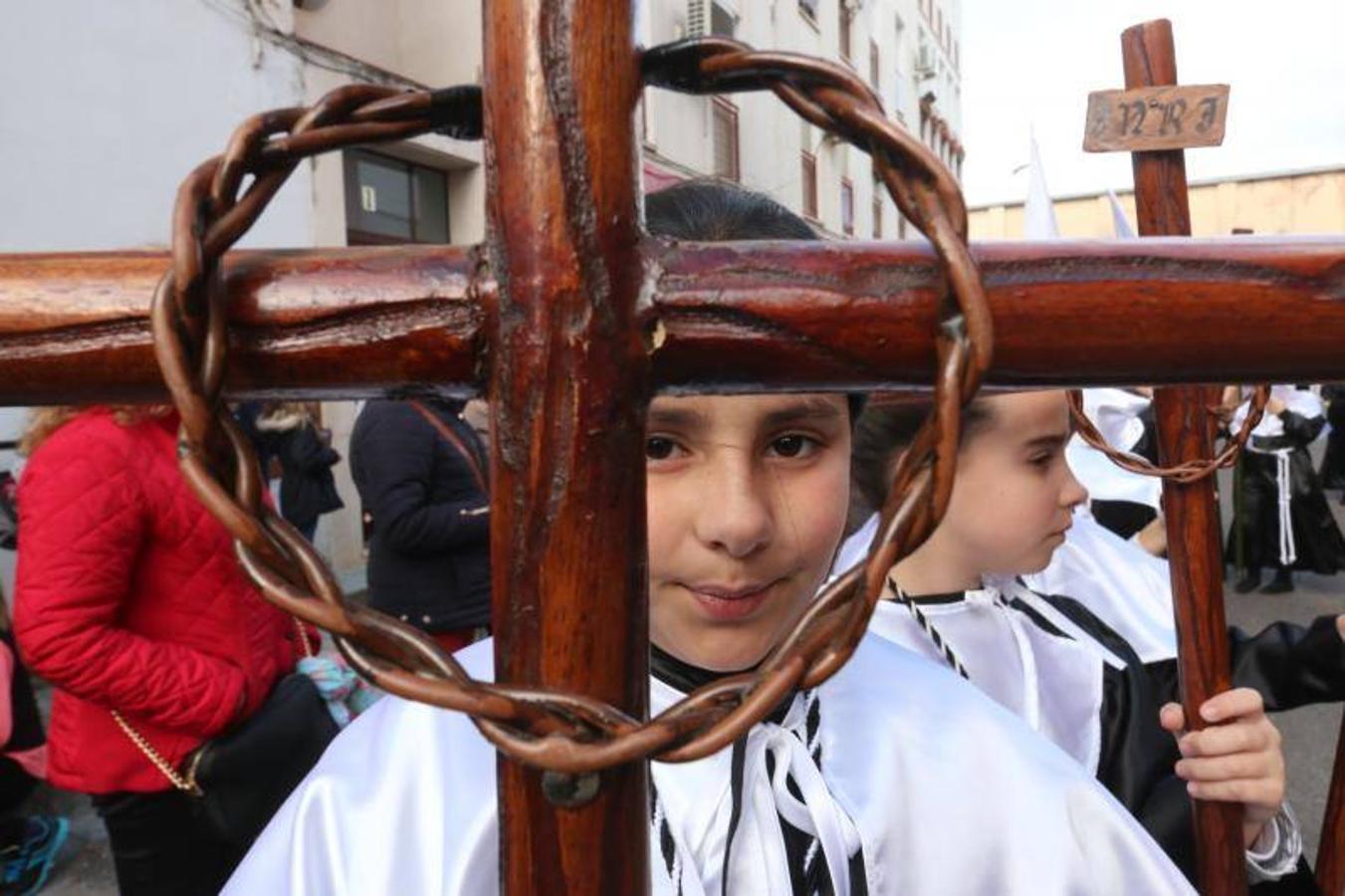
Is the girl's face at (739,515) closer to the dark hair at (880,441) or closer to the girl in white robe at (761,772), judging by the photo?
the girl in white robe at (761,772)

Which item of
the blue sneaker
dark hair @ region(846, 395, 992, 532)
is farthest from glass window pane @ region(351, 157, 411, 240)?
dark hair @ region(846, 395, 992, 532)

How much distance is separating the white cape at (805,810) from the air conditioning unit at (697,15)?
10.7m

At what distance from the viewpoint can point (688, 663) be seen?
901 mm

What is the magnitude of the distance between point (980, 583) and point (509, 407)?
1420 mm

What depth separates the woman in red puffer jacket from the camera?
163cm

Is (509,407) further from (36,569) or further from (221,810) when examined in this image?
(221,810)

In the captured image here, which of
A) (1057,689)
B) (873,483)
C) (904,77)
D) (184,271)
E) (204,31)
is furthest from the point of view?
(904,77)

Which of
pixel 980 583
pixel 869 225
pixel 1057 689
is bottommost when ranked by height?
pixel 1057 689

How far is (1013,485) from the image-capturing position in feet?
4.99

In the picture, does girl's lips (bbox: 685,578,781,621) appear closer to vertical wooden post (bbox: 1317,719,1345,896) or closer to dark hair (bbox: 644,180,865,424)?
dark hair (bbox: 644,180,865,424)

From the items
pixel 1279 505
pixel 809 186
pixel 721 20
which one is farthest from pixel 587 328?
pixel 809 186

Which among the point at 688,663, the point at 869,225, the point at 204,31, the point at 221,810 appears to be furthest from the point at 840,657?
the point at 869,225

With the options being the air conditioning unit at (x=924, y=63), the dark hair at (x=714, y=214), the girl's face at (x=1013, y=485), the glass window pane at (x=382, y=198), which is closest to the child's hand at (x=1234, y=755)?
the girl's face at (x=1013, y=485)

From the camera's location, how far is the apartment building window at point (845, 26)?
53.7ft
